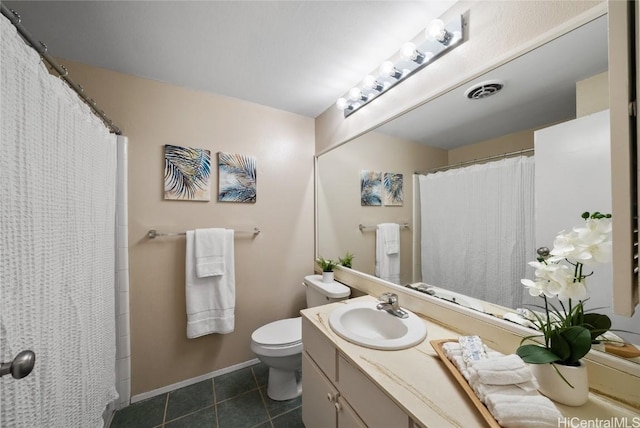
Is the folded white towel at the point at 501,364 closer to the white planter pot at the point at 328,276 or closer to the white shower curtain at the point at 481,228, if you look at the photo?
the white shower curtain at the point at 481,228

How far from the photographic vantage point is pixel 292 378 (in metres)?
1.52

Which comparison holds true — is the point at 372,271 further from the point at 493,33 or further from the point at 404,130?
the point at 493,33

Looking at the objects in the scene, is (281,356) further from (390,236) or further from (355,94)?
(355,94)

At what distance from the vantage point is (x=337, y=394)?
36.1 inches

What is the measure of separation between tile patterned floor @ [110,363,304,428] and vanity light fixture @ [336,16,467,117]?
206 cm

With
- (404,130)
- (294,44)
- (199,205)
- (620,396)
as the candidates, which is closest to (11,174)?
(199,205)

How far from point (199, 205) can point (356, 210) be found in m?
1.18

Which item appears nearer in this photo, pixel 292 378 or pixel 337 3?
pixel 337 3

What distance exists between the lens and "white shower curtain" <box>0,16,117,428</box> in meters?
0.57

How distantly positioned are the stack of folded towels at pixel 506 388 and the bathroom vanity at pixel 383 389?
0.18ft

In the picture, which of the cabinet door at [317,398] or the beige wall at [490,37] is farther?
the cabinet door at [317,398]

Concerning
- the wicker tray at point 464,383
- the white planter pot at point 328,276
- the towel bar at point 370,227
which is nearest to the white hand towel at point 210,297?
the white planter pot at point 328,276

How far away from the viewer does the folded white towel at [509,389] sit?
589 millimetres

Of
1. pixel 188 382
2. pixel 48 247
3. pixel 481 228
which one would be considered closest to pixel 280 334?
pixel 188 382
